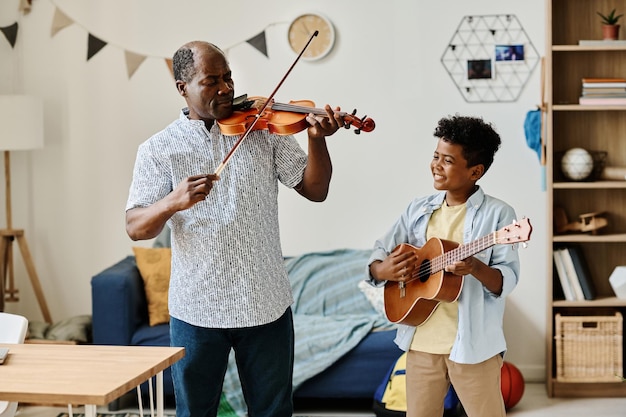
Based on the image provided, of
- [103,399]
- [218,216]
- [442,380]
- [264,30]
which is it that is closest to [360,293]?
[264,30]

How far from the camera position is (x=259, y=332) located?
219 centimetres

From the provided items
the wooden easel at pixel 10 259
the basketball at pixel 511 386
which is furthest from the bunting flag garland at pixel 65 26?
the basketball at pixel 511 386

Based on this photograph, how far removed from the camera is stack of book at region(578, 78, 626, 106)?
398cm

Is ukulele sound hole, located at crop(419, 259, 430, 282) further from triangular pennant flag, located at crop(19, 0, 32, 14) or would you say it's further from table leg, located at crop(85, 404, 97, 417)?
triangular pennant flag, located at crop(19, 0, 32, 14)

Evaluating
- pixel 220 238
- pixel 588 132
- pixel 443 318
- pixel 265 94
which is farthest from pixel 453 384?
pixel 265 94

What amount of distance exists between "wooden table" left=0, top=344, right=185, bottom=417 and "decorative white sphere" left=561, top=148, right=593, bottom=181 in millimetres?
2459

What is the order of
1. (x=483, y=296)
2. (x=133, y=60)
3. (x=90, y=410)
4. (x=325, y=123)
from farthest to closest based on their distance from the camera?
(x=133, y=60), (x=483, y=296), (x=325, y=123), (x=90, y=410)

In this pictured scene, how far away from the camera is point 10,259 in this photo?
4.43 m

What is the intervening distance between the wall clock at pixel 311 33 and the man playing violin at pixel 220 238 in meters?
2.21

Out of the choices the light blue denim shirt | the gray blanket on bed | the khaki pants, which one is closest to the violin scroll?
the light blue denim shirt

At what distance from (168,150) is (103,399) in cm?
68

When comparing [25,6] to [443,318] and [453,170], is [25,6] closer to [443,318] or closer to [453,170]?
[453,170]

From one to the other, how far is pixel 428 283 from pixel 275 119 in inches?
23.5

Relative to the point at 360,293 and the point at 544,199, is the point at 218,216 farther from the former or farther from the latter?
the point at 544,199
